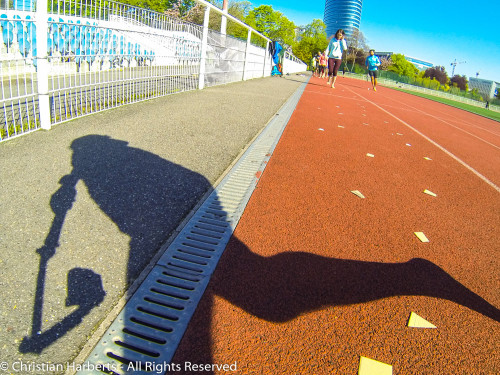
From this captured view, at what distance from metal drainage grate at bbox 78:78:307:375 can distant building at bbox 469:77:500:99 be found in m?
71.9

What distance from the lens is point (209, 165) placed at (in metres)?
4.63

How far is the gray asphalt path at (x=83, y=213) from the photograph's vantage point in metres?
1.95

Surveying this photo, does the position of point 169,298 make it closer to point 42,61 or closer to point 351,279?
point 351,279

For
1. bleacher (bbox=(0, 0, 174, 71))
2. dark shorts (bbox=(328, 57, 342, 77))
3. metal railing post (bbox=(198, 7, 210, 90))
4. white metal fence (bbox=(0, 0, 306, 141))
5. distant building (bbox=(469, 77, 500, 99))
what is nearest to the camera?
bleacher (bbox=(0, 0, 174, 71))

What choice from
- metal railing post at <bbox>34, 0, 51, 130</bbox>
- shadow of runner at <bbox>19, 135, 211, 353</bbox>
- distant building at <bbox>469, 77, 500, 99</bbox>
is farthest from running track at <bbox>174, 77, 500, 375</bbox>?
distant building at <bbox>469, 77, 500, 99</bbox>

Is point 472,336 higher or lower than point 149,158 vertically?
lower

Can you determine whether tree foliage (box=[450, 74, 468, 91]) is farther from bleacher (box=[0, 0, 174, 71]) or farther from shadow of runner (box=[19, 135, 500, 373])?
shadow of runner (box=[19, 135, 500, 373])

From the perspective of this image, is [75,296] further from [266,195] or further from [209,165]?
[209,165]

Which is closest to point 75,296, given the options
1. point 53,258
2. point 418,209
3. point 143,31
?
point 53,258

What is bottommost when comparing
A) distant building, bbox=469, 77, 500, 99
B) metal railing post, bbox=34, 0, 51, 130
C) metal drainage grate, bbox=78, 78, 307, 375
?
metal drainage grate, bbox=78, 78, 307, 375

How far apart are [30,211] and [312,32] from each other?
105825mm

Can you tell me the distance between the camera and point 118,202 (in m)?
3.34

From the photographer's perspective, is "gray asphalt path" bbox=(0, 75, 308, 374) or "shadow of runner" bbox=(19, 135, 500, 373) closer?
"gray asphalt path" bbox=(0, 75, 308, 374)

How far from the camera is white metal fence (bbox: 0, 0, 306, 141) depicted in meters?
4.77
